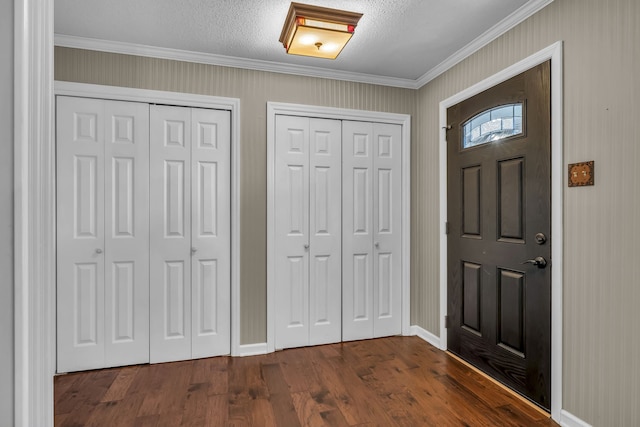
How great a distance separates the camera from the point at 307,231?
3225 millimetres

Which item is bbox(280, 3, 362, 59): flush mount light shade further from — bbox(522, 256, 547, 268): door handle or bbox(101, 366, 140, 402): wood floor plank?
bbox(101, 366, 140, 402): wood floor plank

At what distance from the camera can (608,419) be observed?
1812 millimetres

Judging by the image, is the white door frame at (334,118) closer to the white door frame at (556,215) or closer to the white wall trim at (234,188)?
the white wall trim at (234,188)

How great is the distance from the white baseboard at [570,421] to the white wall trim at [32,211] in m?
2.43

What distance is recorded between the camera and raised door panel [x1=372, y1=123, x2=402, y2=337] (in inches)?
135

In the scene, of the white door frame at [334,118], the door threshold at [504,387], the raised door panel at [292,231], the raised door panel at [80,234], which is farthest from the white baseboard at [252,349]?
the door threshold at [504,387]

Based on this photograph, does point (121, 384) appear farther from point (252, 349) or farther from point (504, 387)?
Result: point (504, 387)

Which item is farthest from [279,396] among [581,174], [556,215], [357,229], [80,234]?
[581,174]

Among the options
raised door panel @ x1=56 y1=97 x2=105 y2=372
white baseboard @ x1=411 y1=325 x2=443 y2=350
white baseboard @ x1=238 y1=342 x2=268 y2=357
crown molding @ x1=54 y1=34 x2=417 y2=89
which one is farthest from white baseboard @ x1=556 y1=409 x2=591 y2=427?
raised door panel @ x1=56 y1=97 x2=105 y2=372

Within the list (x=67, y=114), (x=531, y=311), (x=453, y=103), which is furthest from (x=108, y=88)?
(x=531, y=311)

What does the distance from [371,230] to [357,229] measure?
0.15m

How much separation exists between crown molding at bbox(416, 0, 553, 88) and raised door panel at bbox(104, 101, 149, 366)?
8.24ft

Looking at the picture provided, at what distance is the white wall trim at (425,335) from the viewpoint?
3219 mm

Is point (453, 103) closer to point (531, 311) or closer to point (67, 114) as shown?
point (531, 311)
